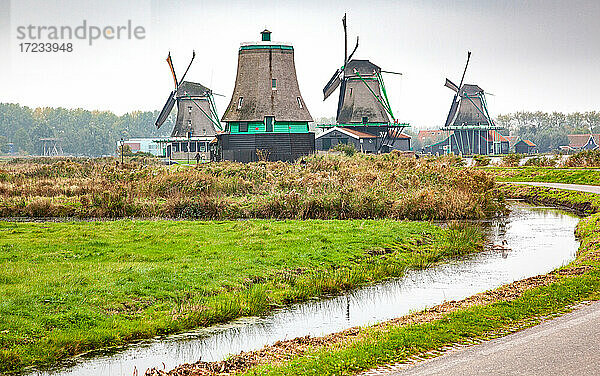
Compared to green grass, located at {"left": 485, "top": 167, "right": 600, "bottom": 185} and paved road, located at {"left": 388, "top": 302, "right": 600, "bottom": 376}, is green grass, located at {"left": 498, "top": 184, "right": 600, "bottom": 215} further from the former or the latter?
paved road, located at {"left": 388, "top": 302, "right": 600, "bottom": 376}

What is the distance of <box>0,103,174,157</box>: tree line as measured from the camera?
138m

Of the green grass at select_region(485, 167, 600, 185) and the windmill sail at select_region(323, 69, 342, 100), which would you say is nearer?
the green grass at select_region(485, 167, 600, 185)

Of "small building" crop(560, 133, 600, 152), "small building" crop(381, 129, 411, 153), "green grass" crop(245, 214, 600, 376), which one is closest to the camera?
"green grass" crop(245, 214, 600, 376)

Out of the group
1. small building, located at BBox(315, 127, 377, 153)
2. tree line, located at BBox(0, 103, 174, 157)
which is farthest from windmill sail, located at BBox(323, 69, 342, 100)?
tree line, located at BBox(0, 103, 174, 157)

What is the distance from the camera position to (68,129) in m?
150

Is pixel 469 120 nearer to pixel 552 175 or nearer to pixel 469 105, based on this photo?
pixel 469 105

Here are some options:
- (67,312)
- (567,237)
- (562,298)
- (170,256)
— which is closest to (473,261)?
(567,237)

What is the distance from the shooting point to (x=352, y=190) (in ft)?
92.2

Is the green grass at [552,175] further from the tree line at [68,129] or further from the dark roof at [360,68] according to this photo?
the tree line at [68,129]

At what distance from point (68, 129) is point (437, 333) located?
151870mm

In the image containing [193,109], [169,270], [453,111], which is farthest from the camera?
[453,111]

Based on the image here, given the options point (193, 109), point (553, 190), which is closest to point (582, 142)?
point (193, 109)

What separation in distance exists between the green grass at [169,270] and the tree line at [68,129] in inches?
4806

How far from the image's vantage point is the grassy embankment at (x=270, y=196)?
27.0 m
